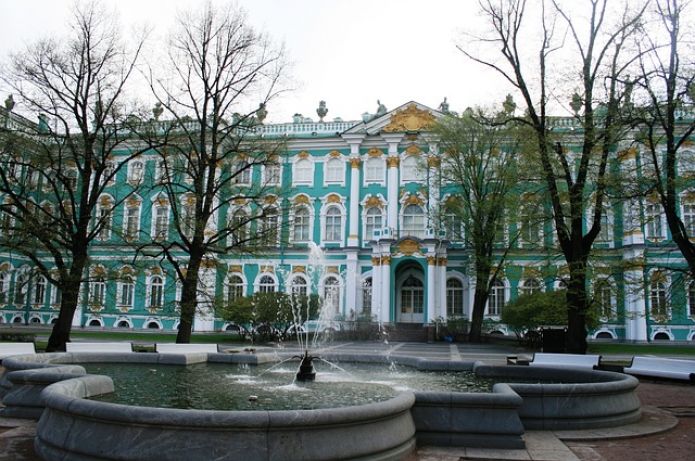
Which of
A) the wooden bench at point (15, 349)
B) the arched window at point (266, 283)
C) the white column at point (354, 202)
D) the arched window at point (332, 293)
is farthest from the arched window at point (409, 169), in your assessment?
the wooden bench at point (15, 349)

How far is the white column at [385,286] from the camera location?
35.2 meters

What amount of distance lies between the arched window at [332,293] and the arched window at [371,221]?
3555 millimetres

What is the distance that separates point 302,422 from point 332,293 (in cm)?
3287

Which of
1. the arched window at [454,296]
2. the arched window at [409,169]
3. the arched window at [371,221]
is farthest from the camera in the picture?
the arched window at [371,221]

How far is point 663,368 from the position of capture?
14.2m

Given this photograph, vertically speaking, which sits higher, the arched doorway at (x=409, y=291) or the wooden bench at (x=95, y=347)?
the arched doorway at (x=409, y=291)

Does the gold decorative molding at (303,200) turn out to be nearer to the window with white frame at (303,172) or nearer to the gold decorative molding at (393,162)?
the window with white frame at (303,172)

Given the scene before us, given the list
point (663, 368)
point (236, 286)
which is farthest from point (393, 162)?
point (663, 368)

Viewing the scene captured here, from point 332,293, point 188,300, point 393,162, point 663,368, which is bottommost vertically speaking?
Result: point 663,368

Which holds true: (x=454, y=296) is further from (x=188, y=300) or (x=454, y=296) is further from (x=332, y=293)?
(x=188, y=300)

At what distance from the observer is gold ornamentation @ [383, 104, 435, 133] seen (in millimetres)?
38469

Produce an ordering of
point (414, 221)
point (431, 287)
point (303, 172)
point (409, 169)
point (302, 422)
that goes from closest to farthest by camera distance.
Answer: point (302, 422), point (431, 287), point (414, 221), point (409, 169), point (303, 172)

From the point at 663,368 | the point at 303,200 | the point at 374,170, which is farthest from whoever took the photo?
the point at 303,200

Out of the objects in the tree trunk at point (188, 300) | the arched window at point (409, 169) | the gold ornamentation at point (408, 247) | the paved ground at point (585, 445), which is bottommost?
the paved ground at point (585, 445)
